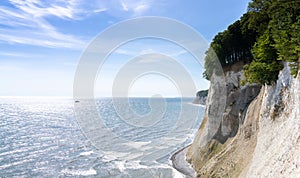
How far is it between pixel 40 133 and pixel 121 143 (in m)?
21.4

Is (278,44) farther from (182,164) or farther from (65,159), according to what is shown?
(65,159)

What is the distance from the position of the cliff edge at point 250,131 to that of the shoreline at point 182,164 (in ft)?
2.75

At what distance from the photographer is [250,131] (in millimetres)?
24547

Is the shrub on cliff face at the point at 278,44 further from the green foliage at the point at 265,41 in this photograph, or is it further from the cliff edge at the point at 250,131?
the cliff edge at the point at 250,131

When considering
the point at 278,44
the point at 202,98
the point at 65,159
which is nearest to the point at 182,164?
the point at 65,159

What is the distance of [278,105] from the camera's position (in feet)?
64.3

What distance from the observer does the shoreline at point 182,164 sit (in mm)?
30353

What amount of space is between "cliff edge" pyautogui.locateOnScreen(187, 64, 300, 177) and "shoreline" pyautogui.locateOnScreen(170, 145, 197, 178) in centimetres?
84

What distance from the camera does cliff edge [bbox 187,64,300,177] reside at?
53.0ft

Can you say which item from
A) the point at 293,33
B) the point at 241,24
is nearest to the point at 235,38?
the point at 241,24

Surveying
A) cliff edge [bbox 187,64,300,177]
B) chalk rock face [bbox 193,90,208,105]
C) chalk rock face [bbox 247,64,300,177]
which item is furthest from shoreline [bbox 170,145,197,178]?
chalk rock face [bbox 193,90,208,105]

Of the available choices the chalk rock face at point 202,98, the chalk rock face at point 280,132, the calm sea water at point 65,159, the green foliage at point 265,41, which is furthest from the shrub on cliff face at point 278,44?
the chalk rock face at point 202,98

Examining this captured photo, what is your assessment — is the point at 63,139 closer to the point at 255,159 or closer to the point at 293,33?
the point at 255,159

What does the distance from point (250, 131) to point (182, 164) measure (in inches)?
501
